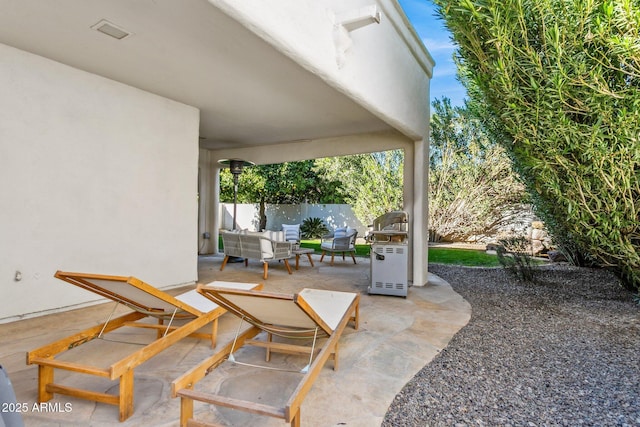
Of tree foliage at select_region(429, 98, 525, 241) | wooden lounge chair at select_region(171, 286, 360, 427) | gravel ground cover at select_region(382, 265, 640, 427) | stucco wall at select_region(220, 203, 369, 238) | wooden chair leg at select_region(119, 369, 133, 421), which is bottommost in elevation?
gravel ground cover at select_region(382, 265, 640, 427)

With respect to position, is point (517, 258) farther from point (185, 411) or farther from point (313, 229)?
point (313, 229)

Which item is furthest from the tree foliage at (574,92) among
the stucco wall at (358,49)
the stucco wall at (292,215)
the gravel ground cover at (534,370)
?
the stucco wall at (292,215)

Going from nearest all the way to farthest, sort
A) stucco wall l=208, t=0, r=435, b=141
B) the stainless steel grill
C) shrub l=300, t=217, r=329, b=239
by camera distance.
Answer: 1. stucco wall l=208, t=0, r=435, b=141
2. the stainless steel grill
3. shrub l=300, t=217, r=329, b=239

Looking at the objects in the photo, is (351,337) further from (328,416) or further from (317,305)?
(328,416)

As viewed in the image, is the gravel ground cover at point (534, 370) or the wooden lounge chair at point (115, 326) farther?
the gravel ground cover at point (534, 370)

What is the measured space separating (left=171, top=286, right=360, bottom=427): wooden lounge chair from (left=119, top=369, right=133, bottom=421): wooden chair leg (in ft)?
1.57

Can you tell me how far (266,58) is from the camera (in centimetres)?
403

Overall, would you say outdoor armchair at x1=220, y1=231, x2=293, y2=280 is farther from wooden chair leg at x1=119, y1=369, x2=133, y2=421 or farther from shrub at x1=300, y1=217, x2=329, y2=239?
shrub at x1=300, y1=217, x2=329, y2=239

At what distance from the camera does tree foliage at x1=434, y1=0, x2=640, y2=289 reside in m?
3.63

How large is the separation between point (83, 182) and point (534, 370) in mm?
5637

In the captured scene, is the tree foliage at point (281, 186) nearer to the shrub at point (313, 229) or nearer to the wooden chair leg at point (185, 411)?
the shrub at point (313, 229)

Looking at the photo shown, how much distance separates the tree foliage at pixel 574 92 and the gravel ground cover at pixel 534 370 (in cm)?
112

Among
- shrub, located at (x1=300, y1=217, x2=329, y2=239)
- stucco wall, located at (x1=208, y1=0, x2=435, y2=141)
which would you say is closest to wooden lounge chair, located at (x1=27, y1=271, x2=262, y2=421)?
stucco wall, located at (x1=208, y1=0, x2=435, y2=141)

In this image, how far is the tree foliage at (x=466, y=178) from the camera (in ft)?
38.8
